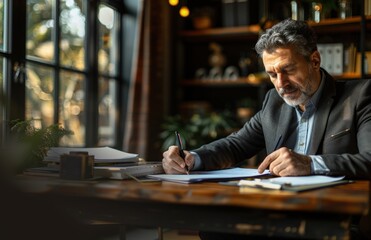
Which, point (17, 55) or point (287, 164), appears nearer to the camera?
point (287, 164)

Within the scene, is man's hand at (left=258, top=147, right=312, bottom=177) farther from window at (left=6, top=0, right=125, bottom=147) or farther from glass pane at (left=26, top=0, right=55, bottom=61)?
glass pane at (left=26, top=0, right=55, bottom=61)

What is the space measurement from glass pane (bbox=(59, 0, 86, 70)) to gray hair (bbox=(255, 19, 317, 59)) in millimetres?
2172

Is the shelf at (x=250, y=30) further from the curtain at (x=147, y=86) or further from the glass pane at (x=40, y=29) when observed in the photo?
the glass pane at (x=40, y=29)

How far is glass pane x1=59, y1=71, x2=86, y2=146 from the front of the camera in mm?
3744

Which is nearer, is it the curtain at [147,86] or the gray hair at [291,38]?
the gray hair at [291,38]

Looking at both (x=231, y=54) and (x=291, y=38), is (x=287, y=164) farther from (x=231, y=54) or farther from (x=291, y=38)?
(x=231, y=54)

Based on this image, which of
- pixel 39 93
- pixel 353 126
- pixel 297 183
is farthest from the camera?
pixel 39 93

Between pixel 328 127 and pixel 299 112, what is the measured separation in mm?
192

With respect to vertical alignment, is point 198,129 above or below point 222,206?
above

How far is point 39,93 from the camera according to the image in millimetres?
3430

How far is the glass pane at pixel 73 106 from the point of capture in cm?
374

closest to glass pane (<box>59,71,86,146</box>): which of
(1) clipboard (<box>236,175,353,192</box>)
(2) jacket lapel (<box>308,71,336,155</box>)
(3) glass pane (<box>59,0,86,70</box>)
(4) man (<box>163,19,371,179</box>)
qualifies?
(3) glass pane (<box>59,0,86,70</box>)

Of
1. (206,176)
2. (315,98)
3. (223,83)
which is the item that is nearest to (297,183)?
(206,176)

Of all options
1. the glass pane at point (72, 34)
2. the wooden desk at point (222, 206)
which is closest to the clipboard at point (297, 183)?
the wooden desk at point (222, 206)
